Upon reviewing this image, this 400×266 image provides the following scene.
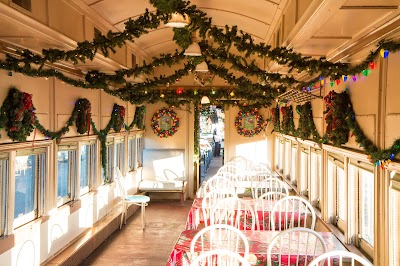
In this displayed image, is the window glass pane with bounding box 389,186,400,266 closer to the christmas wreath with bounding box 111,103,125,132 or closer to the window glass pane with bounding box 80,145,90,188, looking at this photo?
the window glass pane with bounding box 80,145,90,188

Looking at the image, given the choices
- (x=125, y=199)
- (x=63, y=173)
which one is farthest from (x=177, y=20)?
(x=125, y=199)

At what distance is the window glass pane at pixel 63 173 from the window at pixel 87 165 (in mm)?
554

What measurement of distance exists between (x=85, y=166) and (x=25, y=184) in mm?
2076

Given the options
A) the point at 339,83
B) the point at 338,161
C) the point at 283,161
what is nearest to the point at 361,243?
the point at 338,161

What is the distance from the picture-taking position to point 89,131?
686 cm

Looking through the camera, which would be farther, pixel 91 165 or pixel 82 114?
pixel 91 165

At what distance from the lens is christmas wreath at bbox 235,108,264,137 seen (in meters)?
10.8

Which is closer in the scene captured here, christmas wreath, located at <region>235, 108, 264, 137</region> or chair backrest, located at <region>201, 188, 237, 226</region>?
chair backrest, located at <region>201, 188, 237, 226</region>

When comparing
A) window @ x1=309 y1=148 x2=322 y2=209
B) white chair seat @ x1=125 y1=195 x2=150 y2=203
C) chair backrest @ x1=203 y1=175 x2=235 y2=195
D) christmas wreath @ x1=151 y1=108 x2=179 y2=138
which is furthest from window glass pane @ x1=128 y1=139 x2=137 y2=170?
window @ x1=309 y1=148 x2=322 y2=209

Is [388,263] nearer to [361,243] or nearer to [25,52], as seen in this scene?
[361,243]

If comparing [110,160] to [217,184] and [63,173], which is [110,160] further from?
[217,184]

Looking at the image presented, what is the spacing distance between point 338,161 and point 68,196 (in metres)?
4.01

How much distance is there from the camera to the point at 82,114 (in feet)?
20.5

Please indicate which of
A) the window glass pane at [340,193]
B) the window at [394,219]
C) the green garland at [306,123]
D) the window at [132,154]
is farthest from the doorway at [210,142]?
the window at [394,219]
